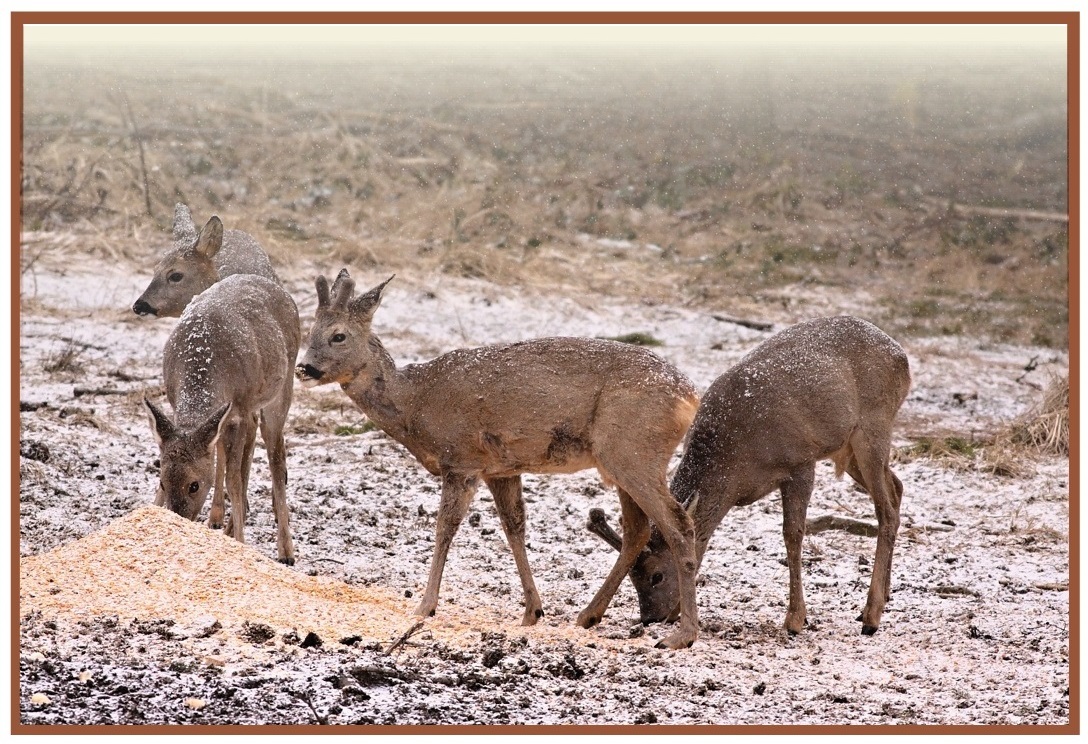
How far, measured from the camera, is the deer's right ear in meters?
10.6

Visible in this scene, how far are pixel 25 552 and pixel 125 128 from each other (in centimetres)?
1752

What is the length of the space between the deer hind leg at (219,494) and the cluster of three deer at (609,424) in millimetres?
209

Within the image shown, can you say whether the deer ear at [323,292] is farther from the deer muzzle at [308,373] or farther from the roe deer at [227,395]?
the roe deer at [227,395]

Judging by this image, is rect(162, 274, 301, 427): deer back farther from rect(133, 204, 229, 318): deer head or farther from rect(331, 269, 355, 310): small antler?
rect(331, 269, 355, 310): small antler

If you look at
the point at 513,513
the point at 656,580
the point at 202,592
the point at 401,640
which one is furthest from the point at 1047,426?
the point at 202,592

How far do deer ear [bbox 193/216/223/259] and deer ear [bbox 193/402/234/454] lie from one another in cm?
362

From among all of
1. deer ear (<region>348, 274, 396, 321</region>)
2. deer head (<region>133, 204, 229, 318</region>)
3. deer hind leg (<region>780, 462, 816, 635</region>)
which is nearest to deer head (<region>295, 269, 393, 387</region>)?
deer ear (<region>348, 274, 396, 321</region>)

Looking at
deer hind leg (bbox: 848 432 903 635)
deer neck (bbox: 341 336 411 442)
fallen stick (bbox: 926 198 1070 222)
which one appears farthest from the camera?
fallen stick (bbox: 926 198 1070 222)

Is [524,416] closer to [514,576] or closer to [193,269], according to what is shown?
[514,576]

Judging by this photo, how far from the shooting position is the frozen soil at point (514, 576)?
8.24 m

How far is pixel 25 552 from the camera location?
11.2 metres

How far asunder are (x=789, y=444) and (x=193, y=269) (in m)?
6.44

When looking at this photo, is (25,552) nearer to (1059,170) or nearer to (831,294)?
(831,294)

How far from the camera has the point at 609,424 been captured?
983 centimetres
